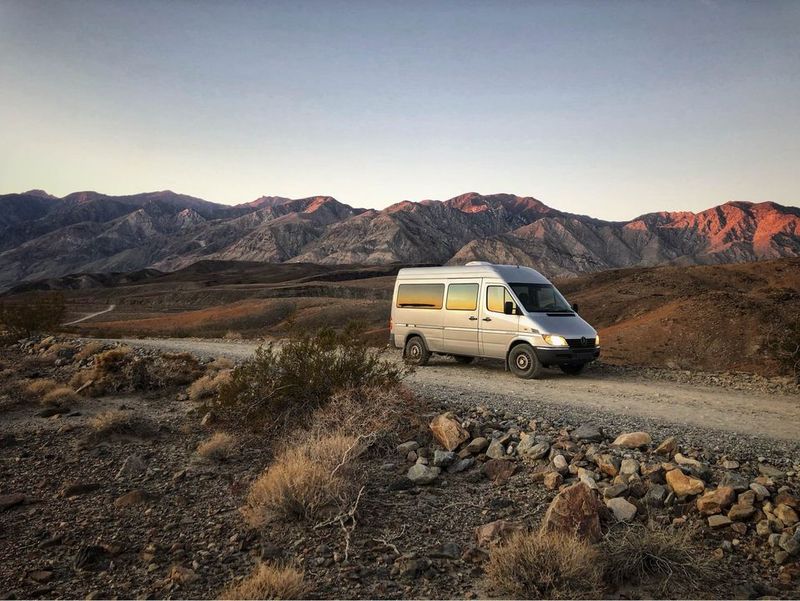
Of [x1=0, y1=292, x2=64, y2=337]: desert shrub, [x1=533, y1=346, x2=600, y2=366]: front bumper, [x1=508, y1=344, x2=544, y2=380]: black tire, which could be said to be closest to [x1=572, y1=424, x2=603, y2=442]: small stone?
[x1=533, y1=346, x2=600, y2=366]: front bumper

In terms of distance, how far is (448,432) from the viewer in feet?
20.8

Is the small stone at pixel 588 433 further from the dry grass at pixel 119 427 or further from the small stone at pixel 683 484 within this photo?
the dry grass at pixel 119 427

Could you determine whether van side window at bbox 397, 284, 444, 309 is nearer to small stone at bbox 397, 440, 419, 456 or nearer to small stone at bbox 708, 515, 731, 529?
small stone at bbox 397, 440, 419, 456

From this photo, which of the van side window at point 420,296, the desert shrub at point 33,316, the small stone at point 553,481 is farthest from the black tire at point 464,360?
the desert shrub at point 33,316

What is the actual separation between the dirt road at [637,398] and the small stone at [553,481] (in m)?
2.76

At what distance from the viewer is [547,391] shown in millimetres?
9266

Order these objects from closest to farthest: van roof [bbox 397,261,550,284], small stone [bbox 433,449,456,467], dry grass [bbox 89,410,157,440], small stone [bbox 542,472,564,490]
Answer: small stone [bbox 542,472,564,490], small stone [bbox 433,449,456,467], dry grass [bbox 89,410,157,440], van roof [bbox 397,261,550,284]

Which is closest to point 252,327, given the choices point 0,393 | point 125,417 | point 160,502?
point 0,393

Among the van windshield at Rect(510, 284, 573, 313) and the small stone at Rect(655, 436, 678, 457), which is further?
the van windshield at Rect(510, 284, 573, 313)

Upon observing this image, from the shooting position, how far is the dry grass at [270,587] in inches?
→ 134

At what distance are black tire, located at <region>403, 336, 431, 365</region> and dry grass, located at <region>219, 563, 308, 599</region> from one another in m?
9.24

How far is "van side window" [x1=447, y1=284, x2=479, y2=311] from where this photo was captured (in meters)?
11.9

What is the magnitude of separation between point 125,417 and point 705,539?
7.83 metres

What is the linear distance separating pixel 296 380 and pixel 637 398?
5.75 m
